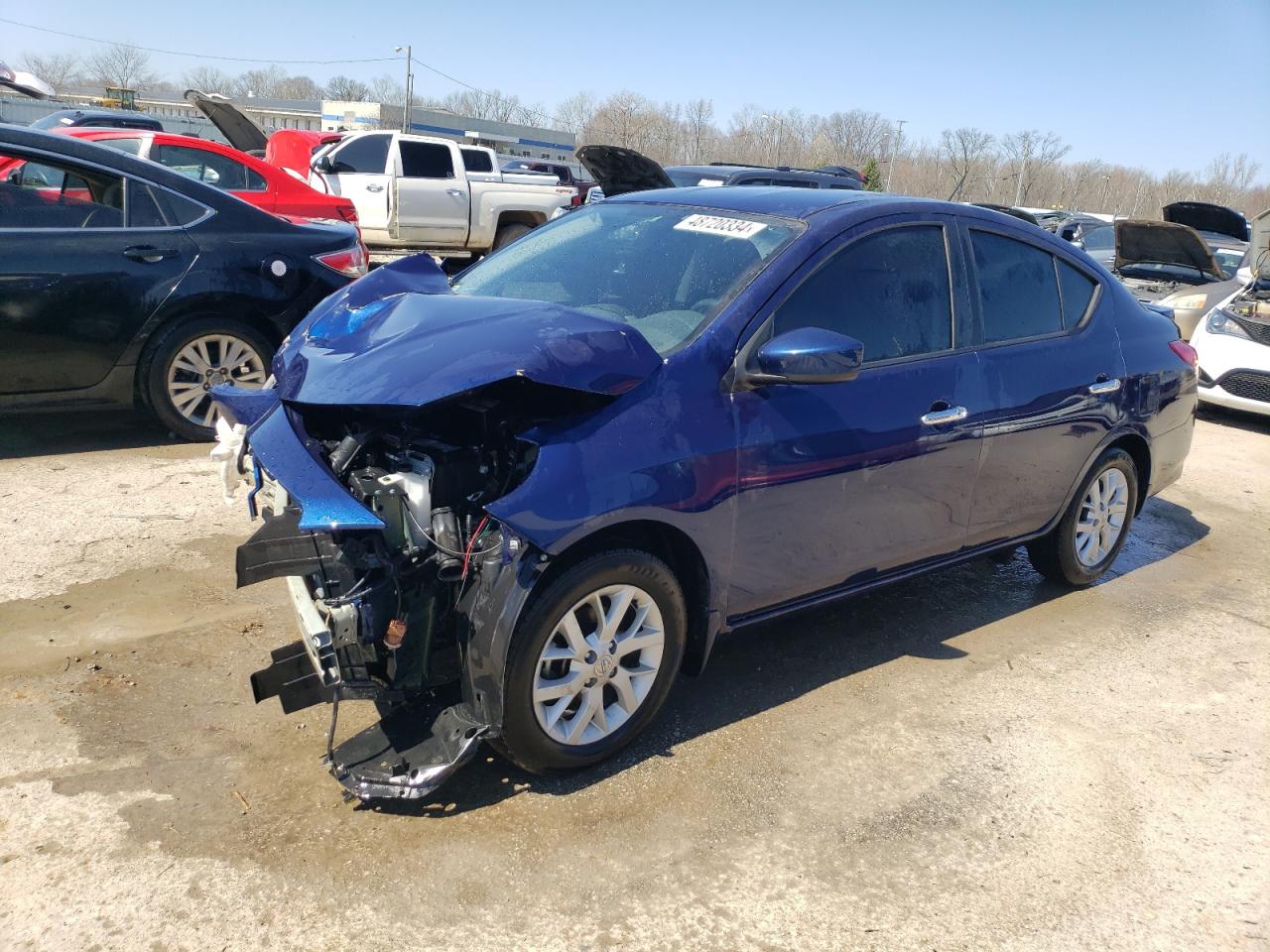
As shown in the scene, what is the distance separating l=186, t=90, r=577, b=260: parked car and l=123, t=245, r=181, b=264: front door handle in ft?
29.7

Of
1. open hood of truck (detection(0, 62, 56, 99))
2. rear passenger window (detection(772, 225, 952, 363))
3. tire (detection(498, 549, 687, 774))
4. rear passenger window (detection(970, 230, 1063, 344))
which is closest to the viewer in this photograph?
tire (detection(498, 549, 687, 774))

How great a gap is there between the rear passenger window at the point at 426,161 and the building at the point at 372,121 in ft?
89.0

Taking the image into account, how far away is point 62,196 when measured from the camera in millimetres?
5680

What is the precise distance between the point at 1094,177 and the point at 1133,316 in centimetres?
8598

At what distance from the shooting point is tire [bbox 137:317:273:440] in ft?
19.0

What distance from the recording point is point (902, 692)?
155 inches

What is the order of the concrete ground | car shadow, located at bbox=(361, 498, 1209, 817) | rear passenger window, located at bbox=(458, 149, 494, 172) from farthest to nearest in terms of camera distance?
1. rear passenger window, located at bbox=(458, 149, 494, 172)
2. car shadow, located at bbox=(361, 498, 1209, 817)
3. the concrete ground

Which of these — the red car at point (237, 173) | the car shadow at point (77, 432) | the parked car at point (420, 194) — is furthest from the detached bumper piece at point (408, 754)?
the parked car at point (420, 194)

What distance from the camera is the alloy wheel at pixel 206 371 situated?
590cm

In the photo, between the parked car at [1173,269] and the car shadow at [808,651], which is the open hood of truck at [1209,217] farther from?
the car shadow at [808,651]

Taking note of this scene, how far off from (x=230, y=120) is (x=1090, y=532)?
11.9m

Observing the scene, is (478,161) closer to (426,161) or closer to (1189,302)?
(426,161)

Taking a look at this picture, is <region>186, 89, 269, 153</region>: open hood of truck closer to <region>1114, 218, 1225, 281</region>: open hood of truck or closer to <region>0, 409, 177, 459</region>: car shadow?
<region>0, 409, 177, 459</region>: car shadow

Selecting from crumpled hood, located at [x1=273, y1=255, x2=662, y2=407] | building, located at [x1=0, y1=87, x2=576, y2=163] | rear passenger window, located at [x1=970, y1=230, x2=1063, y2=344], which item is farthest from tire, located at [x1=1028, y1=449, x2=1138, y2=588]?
building, located at [x1=0, y1=87, x2=576, y2=163]
